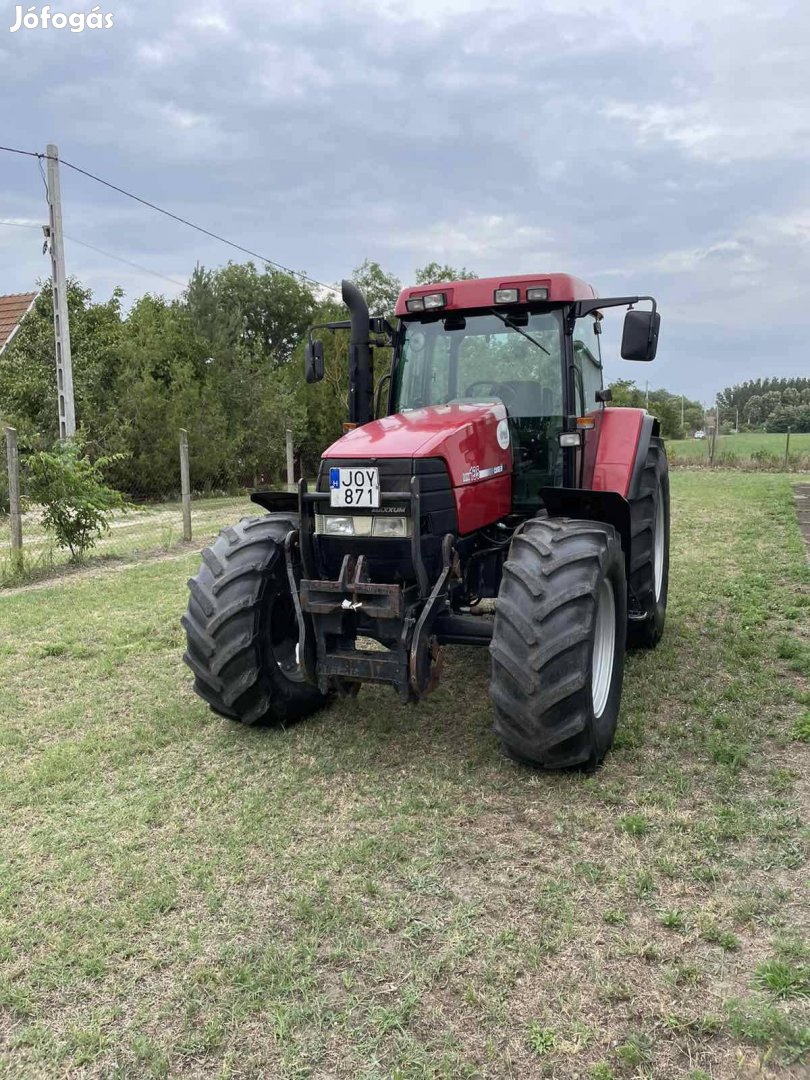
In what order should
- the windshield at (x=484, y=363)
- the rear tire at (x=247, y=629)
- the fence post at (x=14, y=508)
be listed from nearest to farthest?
1. the rear tire at (x=247, y=629)
2. the windshield at (x=484, y=363)
3. the fence post at (x=14, y=508)

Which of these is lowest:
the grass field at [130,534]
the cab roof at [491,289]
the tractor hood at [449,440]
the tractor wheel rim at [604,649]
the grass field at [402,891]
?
the grass field at [402,891]

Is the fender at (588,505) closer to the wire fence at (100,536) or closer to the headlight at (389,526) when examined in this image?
the headlight at (389,526)

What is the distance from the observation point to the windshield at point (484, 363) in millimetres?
4594

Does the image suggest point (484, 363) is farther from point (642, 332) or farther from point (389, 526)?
point (389, 526)

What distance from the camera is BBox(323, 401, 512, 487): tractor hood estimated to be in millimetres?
3807

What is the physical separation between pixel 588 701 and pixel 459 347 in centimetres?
223

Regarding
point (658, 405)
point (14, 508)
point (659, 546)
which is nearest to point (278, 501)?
point (659, 546)

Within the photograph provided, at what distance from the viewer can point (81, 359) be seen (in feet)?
60.4

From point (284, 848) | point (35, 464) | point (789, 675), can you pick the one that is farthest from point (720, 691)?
point (35, 464)

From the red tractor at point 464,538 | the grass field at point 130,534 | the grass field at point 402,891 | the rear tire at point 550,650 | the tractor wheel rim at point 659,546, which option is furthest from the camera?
the grass field at point 130,534

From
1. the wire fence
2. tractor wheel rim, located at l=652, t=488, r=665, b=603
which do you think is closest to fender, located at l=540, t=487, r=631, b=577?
tractor wheel rim, located at l=652, t=488, r=665, b=603

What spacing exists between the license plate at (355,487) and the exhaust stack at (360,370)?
1.29 m

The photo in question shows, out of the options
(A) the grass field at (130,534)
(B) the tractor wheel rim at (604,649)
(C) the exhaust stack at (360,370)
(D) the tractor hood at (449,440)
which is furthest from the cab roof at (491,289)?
(A) the grass field at (130,534)

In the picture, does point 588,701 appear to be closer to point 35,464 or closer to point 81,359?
point 35,464
